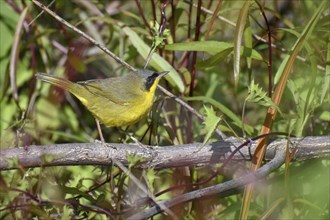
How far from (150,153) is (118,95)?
816 millimetres

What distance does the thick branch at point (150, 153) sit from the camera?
2.23 metres

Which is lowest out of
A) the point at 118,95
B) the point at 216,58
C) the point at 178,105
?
the point at 178,105

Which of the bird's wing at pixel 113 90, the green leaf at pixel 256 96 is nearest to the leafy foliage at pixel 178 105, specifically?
the green leaf at pixel 256 96

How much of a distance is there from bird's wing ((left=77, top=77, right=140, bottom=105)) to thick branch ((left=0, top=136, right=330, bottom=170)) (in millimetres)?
674

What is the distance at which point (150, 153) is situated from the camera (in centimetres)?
240

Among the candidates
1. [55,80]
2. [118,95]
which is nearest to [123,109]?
[118,95]

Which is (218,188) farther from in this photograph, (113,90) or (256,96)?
(113,90)

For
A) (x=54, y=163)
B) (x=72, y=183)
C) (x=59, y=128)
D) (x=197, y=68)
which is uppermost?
(x=197, y=68)

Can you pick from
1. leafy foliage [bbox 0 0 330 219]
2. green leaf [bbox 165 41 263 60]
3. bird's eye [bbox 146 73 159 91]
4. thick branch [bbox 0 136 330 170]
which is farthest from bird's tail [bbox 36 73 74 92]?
thick branch [bbox 0 136 330 170]

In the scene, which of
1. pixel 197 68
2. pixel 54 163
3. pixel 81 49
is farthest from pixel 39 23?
pixel 54 163

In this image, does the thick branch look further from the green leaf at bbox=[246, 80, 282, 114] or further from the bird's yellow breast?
the bird's yellow breast

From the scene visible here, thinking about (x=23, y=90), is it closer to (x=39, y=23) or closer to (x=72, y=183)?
(x=39, y=23)

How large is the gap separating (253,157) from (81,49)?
146 centimetres

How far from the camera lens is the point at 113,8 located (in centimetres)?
454
